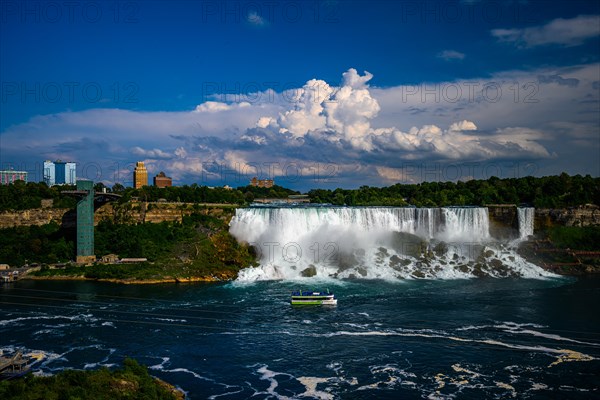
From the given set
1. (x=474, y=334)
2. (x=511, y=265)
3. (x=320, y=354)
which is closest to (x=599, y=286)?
(x=511, y=265)

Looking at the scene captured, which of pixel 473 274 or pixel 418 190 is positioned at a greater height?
pixel 418 190

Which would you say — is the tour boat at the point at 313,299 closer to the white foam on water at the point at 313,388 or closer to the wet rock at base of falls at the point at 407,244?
the white foam on water at the point at 313,388

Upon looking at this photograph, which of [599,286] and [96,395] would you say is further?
[599,286]

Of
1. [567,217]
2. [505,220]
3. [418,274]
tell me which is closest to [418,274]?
[418,274]

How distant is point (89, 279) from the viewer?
49625mm

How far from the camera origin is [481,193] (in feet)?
260

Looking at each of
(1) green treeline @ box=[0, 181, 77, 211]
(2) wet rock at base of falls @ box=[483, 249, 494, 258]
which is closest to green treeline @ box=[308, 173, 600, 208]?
(2) wet rock at base of falls @ box=[483, 249, 494, 258]

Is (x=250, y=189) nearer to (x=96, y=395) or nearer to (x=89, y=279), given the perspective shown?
(x=89, y=279)

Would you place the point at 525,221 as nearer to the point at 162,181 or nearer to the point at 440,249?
the point at 440,249

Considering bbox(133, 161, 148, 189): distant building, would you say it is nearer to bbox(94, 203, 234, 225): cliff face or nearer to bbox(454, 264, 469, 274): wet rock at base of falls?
bbox(94, 203, 234, 225): cliff face

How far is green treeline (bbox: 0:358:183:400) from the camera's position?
18.0 metres

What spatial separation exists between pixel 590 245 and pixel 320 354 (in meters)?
45.3

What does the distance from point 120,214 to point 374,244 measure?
31043 mm

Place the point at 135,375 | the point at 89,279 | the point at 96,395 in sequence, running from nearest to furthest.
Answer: the point at 96,395 → the point at 135,375 → the point at 89,279
